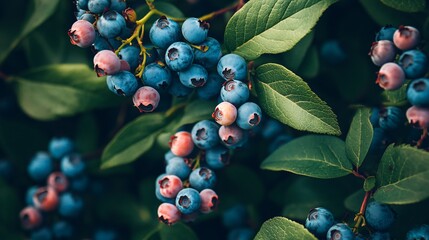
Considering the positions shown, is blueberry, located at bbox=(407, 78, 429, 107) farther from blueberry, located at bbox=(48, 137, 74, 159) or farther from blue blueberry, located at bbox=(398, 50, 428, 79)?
blueberry, located at bbox=(48, 137, 74, 159)

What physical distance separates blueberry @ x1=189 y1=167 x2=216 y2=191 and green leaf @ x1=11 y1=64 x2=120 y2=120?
433 millimetres

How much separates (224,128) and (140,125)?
348 millimetres

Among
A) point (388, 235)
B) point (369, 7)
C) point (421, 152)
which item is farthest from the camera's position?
point (369, 7)

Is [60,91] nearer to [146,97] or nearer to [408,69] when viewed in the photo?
[146,97]

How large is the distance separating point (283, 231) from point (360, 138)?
0.30 meters

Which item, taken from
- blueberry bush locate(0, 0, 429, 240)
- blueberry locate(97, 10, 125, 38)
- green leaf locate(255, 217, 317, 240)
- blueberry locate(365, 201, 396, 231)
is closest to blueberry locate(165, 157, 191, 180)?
blueberry bush locate(0, 0, 429, 240)

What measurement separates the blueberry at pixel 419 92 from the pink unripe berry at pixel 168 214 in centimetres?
66

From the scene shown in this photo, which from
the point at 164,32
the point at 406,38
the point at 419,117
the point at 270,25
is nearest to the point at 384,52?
the point at 406,38

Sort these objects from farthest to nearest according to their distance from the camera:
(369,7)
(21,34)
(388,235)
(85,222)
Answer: (85,222) → (21,34) → (369,7) → (388,235)

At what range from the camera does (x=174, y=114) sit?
5.08ft

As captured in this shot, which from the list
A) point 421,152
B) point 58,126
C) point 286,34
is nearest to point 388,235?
point 421,152

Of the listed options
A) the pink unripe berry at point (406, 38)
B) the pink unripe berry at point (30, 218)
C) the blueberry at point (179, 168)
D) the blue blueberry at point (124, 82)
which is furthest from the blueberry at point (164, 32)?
the pink unripe berry at point (30, 218)

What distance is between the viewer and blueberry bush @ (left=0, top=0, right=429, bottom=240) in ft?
4.04

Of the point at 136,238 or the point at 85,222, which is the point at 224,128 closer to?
the point at 136,238
